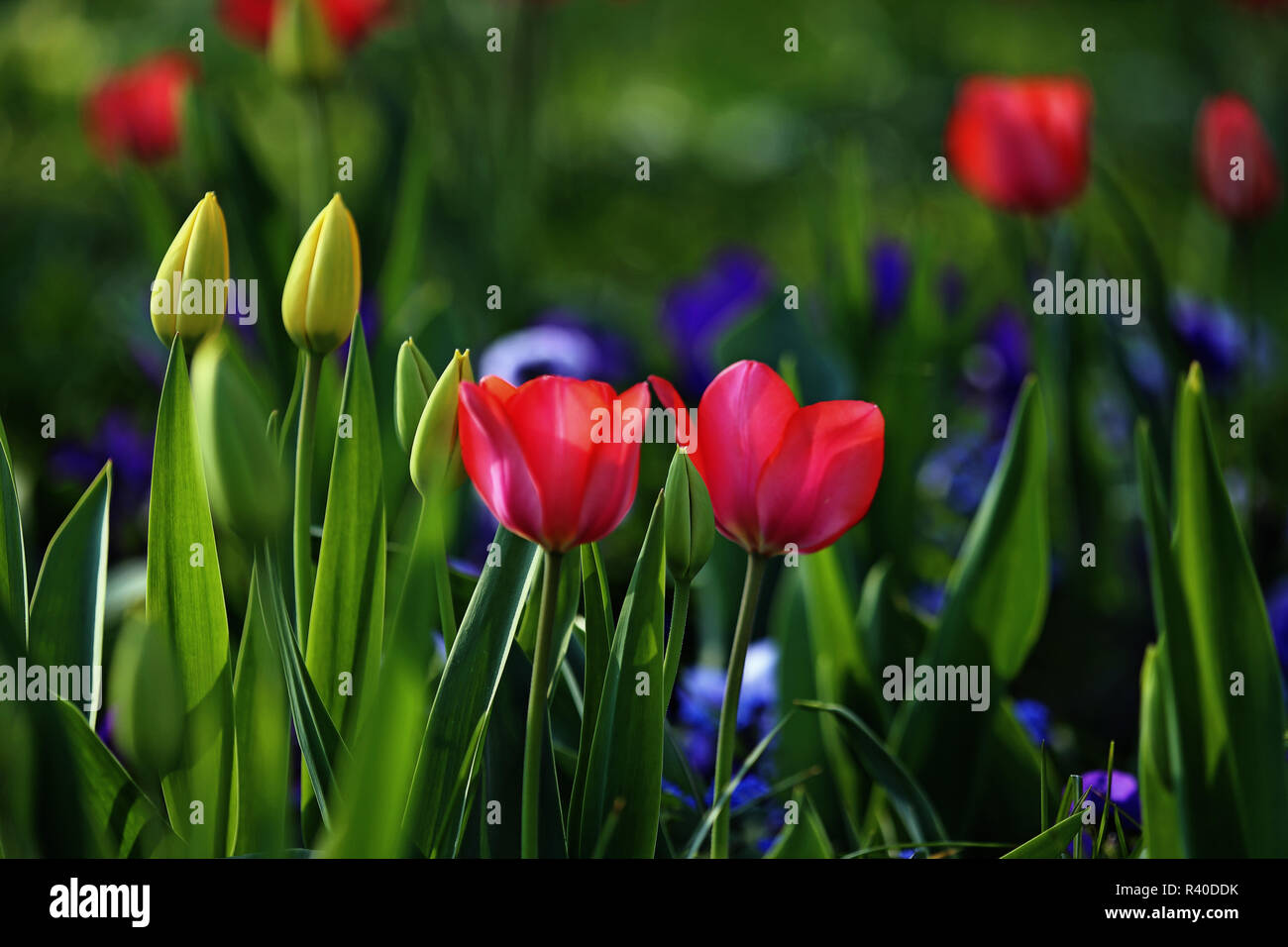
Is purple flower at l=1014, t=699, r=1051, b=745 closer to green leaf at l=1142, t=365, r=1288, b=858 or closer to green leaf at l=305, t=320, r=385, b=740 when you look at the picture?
green leaf at l=1142, t=365, r=1288, b=858

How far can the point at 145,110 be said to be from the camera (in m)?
1.29

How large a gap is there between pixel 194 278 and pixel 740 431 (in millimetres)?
212

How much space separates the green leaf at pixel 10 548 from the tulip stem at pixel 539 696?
0.72ft

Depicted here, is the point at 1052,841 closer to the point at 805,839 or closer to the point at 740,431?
the point at 805,839

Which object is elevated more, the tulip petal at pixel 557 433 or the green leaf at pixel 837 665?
the tulip petal at pixel 557 433

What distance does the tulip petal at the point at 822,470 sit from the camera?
439 mm

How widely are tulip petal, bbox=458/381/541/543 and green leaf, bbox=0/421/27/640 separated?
205mm

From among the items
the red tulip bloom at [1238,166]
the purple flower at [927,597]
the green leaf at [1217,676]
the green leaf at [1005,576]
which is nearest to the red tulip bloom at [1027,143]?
the red tulip bloom at [1238,166]

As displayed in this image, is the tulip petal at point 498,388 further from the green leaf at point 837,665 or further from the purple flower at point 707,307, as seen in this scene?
the purple flower at point 707,307

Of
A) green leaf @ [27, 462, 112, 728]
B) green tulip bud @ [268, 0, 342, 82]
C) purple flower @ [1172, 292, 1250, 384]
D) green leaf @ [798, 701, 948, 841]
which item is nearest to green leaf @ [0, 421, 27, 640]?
green leaf @ [27, 462, 112, 728]
